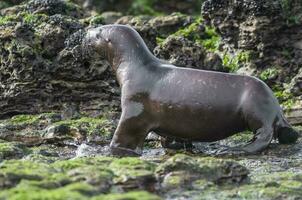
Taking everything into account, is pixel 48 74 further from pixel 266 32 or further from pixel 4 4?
pixel 4 4

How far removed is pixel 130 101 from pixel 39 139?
4.81 feet

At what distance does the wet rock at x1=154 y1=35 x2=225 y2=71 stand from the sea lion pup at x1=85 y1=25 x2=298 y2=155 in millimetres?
1915

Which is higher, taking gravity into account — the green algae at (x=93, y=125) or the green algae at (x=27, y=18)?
the green algae at (x=27, y=18)

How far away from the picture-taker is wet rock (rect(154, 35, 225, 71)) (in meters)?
12.2

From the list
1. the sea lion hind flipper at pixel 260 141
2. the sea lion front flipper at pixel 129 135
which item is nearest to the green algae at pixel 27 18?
A: the sea lion front flipper at pixel 129 135

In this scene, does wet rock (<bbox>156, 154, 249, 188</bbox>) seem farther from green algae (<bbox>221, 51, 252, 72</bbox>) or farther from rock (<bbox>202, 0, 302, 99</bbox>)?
green algae (<bbox>221, 51, 252, 72</bbox>)

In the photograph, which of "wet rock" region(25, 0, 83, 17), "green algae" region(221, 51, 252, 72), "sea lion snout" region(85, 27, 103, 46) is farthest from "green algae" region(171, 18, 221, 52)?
"sea lion snout" region(85, 27, 103, 46)

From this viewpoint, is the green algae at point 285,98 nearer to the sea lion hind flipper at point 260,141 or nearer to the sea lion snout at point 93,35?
the sea lion hind flipper at point 260,141

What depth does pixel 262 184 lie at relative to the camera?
766cm

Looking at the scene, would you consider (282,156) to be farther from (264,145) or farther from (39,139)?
(39,139)

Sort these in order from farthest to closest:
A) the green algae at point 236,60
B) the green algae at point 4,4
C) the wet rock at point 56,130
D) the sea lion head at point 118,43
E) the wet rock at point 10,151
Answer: the green algae at point 4,4, the green algae at point 236,60, the wet rock at point 56,130, the sea lion head at point 118,43, the wet rock at point 10,151

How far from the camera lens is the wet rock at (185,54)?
12.2 meters

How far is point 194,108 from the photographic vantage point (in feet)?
32.5

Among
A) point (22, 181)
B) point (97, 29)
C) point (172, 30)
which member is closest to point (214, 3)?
→ point (172, 30)
